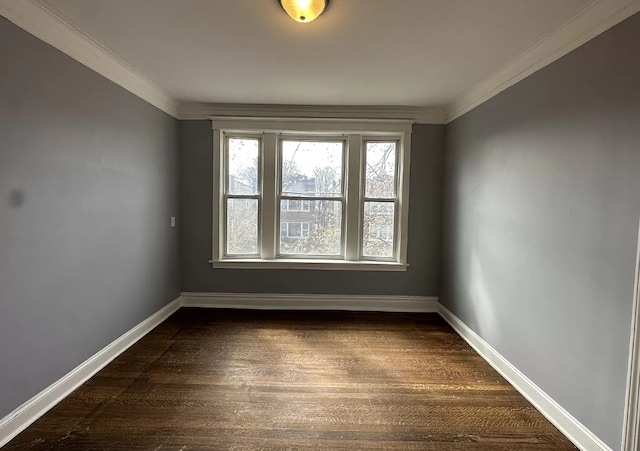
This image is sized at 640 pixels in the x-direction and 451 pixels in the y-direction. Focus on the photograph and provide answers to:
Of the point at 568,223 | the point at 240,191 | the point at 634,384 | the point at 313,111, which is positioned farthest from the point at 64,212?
the point at 634,384

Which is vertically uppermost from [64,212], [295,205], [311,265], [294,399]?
[295,205]

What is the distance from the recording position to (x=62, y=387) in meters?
2.04

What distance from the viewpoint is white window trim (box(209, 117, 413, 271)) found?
A: 3625 millimetres

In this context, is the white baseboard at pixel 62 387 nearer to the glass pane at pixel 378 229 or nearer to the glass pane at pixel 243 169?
the glass pane at pixel 243 169

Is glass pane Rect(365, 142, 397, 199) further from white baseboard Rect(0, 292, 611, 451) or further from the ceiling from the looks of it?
white baseboard Rect(0, 292, 611, 451)

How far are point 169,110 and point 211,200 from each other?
1.08 m

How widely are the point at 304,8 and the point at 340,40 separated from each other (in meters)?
0.46

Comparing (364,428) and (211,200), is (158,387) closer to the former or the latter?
(364,428)

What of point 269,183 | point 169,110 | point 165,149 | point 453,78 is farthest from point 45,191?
point 453,78

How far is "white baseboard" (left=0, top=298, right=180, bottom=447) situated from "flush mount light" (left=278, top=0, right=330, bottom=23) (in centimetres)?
271

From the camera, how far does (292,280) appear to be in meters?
3.79

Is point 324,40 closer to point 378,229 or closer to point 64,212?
point 64,212

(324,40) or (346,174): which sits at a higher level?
(324,40)

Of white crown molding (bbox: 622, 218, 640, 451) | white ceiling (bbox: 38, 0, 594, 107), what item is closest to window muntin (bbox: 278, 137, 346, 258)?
white ceiling (bbox: 38, 0, 594, 107)
